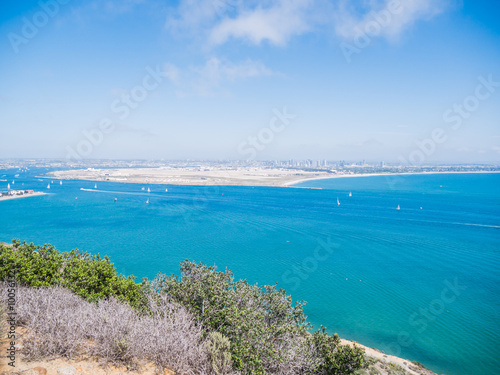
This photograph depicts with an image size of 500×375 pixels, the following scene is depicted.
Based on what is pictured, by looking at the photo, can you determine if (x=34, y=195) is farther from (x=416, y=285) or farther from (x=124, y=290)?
(x=416, y=285)

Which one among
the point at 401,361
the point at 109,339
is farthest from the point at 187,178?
the point at 109,339

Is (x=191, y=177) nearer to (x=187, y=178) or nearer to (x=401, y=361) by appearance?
(x=187, y=178)

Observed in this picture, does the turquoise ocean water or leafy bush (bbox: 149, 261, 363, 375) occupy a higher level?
leafy bush (bbox: 149, 261, 363, 375)

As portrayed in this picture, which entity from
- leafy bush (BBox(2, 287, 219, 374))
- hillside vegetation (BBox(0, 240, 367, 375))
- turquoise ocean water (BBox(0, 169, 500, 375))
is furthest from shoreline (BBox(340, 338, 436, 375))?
leafy bush (BBox(2, 287, 219, 374))

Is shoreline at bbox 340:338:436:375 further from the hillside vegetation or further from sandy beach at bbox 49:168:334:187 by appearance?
sandy beach at bbox 49:168:334:187

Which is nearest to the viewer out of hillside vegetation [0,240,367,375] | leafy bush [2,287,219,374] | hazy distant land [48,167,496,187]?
leafy bush [2,287,219,374]
